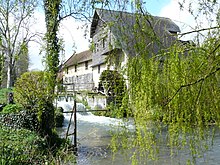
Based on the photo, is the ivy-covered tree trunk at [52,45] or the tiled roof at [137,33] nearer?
the tiled roof at [137,33]

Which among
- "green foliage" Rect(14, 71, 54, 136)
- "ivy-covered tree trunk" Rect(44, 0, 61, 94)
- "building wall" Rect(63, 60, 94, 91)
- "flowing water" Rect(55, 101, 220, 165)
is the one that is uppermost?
"building wall" Rect(63, 60, 94, 91)

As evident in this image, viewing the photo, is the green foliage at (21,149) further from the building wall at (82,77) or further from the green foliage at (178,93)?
the building wall at (82,77)

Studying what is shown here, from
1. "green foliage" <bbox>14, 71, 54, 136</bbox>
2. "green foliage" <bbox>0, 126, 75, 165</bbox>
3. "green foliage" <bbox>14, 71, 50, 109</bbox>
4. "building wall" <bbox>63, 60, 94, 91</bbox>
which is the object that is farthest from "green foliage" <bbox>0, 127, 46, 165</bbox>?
"building wall" <bbox>63, 60, 94, 91</bbox>

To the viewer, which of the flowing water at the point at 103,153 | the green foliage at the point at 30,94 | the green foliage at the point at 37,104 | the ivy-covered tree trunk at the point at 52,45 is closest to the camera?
the ivy-covered tree trunk at the point at 52,45

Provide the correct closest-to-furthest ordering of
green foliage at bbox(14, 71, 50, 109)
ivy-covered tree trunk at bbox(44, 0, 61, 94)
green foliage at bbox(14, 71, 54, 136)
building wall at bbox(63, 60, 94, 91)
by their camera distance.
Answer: ivy-covered tree trunk at bbox(44, 0, 61, 94), green foliage at bbox(14, 71, 50, 109), green foliage at bbox(14, 71, 54, 136), building wall at bbox(63, 60, 94, 91)

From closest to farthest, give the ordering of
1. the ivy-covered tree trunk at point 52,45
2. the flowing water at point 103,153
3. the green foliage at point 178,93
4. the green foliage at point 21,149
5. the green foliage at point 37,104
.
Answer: the green foliage at point 178,93 → the ivy-covered tree trunk at point 52,45 → the green foliage at point 21,149 → the flowing water at point 103,153 → the green foliage at point 37,104

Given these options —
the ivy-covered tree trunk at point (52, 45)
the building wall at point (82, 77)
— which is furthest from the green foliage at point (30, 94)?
the building wall at point (82, 77)

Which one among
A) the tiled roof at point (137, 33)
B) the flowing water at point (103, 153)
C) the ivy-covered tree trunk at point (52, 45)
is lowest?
the flowing water at point (103, 153)

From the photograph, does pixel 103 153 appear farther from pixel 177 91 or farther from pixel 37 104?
pixel 177 91

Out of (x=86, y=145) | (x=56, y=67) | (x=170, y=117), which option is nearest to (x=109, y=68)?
(x=170, y=117)

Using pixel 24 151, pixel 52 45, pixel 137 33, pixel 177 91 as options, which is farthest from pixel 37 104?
pixel 177 91

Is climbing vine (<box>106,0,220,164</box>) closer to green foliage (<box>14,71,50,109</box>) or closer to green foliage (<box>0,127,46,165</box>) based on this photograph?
green foliage (<box>0,127,46,165</box>)

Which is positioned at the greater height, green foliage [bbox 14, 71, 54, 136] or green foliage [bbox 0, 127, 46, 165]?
green foliage [bbox 14, 71, 54, 136]

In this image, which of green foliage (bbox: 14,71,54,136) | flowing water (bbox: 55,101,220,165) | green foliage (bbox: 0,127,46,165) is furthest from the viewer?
green foliage (bbox: 14,71,54,136)
